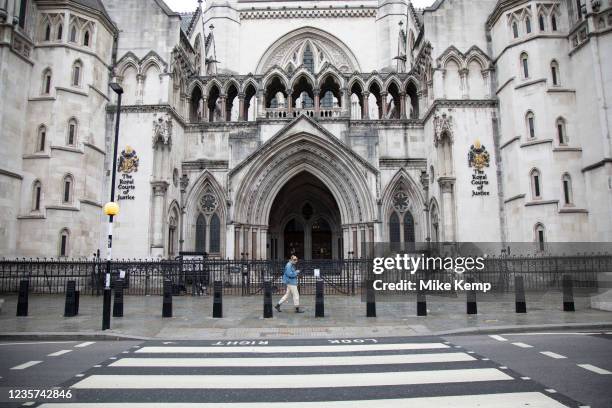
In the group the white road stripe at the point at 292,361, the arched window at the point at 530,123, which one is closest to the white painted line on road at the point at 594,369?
the white road stripe at the point at 292,361

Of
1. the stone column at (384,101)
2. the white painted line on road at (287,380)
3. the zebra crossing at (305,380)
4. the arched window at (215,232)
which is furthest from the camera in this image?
the stone column at (384,101)

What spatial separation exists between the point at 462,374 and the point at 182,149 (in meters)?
25.0

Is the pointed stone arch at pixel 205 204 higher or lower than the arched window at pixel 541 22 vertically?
lower

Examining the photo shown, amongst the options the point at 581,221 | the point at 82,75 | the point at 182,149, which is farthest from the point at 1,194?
the point at 581,221

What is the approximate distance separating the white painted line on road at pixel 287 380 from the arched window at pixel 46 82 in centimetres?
2147

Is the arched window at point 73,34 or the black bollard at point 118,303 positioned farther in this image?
the arched window at point 73,34

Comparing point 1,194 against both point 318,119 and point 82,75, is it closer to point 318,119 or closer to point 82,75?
point 82,75

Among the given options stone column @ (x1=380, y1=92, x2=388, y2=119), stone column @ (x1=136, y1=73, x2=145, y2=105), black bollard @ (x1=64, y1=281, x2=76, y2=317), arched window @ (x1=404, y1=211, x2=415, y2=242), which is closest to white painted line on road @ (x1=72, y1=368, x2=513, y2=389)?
black bollard @ (x1=64, y1=281, x2=76, y2=317)

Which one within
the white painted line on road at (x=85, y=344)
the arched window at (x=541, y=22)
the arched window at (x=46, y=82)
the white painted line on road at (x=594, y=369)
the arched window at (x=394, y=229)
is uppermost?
the arched window at (x=541, y=22)

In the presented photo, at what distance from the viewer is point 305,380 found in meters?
6.33

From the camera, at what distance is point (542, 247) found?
856 inches

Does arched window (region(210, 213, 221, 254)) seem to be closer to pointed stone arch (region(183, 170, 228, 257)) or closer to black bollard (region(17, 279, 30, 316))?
pointed stone arch (region(183, 170, 228, 257))

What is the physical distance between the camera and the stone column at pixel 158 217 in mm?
25266

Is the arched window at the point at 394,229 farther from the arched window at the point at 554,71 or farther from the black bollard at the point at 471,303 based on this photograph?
the black bollard at the point at 471,303
